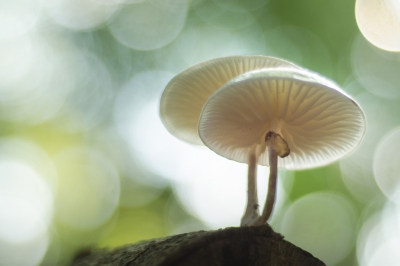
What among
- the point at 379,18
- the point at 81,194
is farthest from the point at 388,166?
the point at 81,194

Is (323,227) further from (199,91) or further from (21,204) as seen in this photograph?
(21,204)

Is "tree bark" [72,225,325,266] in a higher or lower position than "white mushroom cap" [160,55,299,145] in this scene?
lower

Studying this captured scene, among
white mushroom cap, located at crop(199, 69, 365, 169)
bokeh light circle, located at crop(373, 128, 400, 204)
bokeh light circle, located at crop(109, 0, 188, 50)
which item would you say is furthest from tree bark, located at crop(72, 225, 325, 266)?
bokeh light circle, located at crop(109, 0, 188, 50)

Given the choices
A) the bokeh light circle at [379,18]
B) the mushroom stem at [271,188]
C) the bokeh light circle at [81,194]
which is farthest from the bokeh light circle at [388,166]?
the bokeh light circle at [81,194]

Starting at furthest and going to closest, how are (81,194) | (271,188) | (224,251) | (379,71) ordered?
1. (81,194)
2. (379,71)
3. (271,188)
4. (224,251)

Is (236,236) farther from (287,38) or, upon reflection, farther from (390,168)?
(390,168)

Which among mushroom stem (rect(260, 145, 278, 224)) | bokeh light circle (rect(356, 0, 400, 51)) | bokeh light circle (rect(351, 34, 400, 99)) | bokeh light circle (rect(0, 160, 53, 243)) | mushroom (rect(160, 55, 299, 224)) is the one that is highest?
bokeh light circle (rect(0, 160, 53, 243))

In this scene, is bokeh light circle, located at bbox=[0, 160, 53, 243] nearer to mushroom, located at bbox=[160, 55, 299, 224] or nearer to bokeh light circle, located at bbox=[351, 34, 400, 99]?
mushroom, located at bbox=[160, 55, 299, 224]
